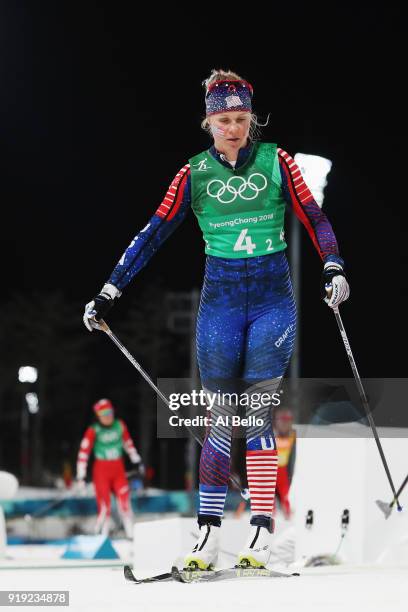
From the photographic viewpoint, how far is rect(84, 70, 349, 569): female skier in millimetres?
3969

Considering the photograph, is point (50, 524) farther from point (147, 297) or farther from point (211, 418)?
point (147, 297)

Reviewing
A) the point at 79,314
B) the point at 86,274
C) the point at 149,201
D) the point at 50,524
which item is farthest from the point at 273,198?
the point at 79,314

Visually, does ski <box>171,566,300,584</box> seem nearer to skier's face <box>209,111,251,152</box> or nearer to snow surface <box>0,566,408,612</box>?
snow surface <box>0,566,408,612</box>

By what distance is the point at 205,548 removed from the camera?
3928mm

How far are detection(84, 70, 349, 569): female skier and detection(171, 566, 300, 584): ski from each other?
0.15 metres

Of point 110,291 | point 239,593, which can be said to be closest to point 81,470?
point 110,291

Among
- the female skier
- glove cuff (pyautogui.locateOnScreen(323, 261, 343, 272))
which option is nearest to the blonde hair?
the female skier

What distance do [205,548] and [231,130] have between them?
61.8 inches

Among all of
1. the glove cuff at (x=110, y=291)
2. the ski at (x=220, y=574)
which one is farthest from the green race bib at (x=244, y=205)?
the ski at (x=220, y=574)

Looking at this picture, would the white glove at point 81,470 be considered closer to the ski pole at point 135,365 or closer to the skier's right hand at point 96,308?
the ski pole at point 135,365

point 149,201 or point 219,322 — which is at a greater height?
point 149,201

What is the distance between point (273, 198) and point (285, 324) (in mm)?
478

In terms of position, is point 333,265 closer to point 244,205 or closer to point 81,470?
point 244,205

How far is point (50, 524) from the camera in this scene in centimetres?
1664
